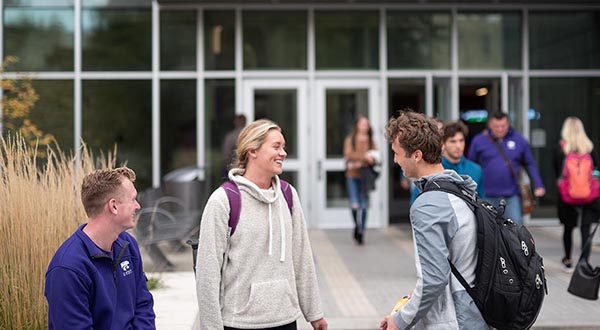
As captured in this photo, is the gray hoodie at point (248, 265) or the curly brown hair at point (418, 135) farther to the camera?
the gray hoodie at point (248, 265)

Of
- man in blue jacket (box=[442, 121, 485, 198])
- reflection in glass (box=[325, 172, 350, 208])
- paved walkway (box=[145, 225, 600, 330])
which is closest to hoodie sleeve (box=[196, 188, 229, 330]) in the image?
paved walkway (box=[145, 225, 600, 330])

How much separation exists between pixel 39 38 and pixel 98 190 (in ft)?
38.0

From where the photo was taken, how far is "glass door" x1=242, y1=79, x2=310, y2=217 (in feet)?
47.1

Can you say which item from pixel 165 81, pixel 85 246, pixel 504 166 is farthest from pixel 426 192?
pixel 165 81

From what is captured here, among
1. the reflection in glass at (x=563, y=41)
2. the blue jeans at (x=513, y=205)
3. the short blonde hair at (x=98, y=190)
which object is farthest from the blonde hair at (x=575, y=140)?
the short blonde hair at (x=98, y=190)

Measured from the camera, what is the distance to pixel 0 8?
14.1m

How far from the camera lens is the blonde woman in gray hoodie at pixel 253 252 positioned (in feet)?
12.3

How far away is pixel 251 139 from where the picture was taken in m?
3.96

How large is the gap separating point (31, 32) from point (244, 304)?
11.5 meters

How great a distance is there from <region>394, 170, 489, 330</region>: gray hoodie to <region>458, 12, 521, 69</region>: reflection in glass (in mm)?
11564

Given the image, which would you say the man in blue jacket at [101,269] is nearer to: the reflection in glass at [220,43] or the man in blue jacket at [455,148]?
the man in blue jacket at [455,148]

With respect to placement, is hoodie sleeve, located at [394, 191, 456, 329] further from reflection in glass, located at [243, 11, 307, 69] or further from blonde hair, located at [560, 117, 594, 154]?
reflection in glass, located at [243, 11, 307, 69]

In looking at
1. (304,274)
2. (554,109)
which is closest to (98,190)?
(304,274)

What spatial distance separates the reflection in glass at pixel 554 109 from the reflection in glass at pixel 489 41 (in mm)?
640
